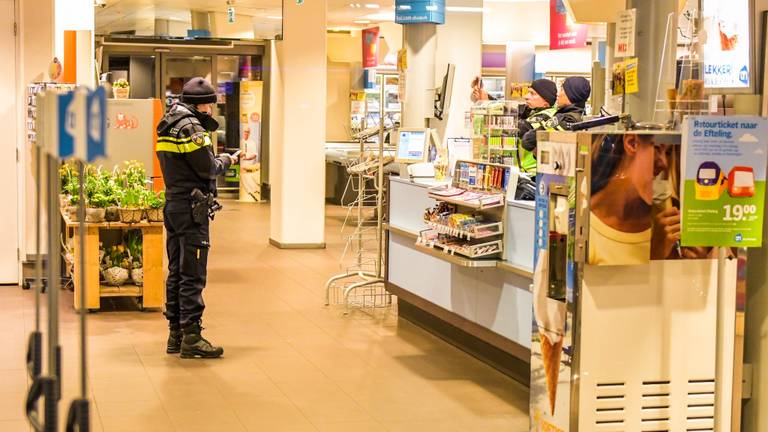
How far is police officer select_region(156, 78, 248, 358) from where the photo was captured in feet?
21.3

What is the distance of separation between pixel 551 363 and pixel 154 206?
4.40 metres

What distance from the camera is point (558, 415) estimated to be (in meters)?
4.36

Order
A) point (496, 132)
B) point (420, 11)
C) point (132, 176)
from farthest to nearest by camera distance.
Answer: point (420, 11) < point (132, 176) < point (496, 132)

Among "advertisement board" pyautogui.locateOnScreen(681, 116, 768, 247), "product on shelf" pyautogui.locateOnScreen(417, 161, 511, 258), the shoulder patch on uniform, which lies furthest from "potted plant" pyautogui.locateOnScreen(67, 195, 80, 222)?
"advertisement board" pyautogui.locateOnScreen(681, 116, 768, 247)

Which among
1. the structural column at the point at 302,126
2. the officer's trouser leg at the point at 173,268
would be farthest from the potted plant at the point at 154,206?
the structural column at the point at 302,126

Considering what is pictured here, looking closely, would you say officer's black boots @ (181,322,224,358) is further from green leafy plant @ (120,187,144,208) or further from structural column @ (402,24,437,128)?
structural column @ (402,24,437,128)

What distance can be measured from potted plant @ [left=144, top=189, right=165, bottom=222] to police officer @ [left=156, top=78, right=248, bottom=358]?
1.37 metres

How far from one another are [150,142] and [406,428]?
4.83m

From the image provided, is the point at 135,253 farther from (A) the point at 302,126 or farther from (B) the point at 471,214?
(A) the point at 302,126

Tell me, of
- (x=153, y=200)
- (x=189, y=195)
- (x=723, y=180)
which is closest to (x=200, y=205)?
(x=189, y=195)

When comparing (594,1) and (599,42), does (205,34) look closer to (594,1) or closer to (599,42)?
(599,42)

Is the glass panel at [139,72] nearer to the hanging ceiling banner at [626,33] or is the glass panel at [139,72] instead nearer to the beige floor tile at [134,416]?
the beige floor tile at [134,416]

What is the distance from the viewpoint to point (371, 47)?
20.4 metres

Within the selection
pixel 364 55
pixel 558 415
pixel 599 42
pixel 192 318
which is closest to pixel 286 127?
pixel 599 42
